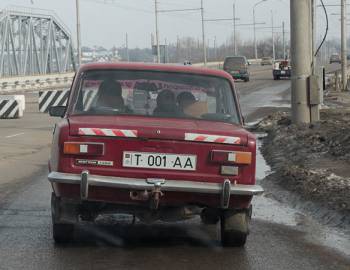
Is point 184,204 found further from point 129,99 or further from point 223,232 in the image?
point 129,99

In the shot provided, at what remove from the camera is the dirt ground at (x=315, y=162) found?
8.51 m

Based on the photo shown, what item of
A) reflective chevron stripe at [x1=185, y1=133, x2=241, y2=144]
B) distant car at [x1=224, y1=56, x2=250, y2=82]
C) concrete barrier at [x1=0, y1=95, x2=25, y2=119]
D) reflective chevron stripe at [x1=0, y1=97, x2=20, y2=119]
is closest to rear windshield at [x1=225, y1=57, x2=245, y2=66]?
distant car at [x1=224, y1=56, x2=250, y2=82]

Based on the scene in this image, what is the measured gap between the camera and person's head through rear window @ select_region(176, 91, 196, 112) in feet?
22.4

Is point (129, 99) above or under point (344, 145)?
above

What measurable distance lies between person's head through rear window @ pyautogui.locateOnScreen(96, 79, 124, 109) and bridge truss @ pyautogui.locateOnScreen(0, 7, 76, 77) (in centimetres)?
9603

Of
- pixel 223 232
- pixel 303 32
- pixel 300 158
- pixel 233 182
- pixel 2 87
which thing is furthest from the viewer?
pixel 2 87

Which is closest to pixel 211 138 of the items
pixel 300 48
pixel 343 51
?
pixel 300 48

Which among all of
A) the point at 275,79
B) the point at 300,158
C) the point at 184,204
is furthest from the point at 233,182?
the point at 275,79

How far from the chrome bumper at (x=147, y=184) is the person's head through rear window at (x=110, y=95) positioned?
1.10 m

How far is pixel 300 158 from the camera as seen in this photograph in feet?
39.9

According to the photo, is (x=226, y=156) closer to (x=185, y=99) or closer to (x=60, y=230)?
(x=185, y=99)

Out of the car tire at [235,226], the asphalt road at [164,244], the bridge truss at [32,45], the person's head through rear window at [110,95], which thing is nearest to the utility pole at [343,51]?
the asphalt road at [164,244]

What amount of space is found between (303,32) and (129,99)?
9.47 meters

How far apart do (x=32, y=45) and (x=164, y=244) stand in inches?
4416
